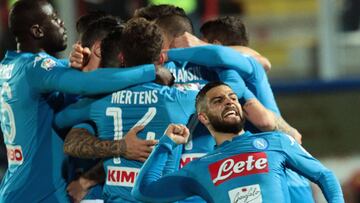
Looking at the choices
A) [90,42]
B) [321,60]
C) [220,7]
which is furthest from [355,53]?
[90,42]

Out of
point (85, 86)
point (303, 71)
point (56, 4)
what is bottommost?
point (303, 71)

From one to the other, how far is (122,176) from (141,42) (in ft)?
2.18

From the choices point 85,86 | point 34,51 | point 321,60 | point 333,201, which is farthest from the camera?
point 321,60

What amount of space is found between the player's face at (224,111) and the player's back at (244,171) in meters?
0.07

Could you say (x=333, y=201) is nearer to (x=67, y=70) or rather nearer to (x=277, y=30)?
(x=67, y=70)

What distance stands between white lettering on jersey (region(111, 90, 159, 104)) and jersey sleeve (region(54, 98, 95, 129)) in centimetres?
18

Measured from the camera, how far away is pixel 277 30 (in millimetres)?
12773

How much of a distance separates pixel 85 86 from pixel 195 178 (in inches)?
29.9

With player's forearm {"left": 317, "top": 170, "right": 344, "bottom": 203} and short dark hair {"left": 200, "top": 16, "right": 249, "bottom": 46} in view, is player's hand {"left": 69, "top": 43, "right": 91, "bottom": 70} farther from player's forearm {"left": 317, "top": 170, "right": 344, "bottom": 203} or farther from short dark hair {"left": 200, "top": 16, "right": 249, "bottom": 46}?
player's forearm {"left": 317, "top": 170, "right": 344, "bottom": 203}

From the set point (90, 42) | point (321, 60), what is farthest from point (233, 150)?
point (321, 60)

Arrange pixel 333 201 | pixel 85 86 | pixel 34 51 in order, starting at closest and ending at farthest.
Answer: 1. pixel 333 201
2. pixel 85 86
3. pixel 34 51

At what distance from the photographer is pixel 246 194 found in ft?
19.7

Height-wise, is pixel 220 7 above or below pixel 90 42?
below

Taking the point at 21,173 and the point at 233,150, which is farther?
the point at 21,173
